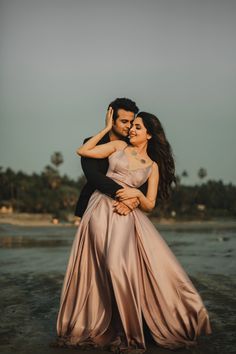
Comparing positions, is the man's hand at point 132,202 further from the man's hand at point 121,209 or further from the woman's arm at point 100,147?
the woman's arm at point 100,147

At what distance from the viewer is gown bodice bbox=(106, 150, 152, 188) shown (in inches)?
204

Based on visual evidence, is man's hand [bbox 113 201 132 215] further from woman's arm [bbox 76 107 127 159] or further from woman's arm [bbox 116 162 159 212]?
woman's arm [bbox 76 107 127 159]

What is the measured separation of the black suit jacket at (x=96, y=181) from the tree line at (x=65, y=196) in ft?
141

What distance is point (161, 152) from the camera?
5.39 m

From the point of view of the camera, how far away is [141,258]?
498 centimetres

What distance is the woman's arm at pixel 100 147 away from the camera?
514 cm

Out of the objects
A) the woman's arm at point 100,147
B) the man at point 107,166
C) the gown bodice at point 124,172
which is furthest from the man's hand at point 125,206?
the woman's arm at point 100,147

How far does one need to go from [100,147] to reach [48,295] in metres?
4.10

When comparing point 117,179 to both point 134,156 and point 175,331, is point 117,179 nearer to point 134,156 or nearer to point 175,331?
point 134,156

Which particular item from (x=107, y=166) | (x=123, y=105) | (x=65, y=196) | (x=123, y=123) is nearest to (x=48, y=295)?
(x=107, y=166)

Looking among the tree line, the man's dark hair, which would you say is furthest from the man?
the tree line

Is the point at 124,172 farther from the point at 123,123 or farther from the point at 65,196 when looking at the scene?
the point at 65,196

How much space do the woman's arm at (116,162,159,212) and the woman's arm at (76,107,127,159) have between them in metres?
0.39

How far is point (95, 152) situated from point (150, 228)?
0.86m
